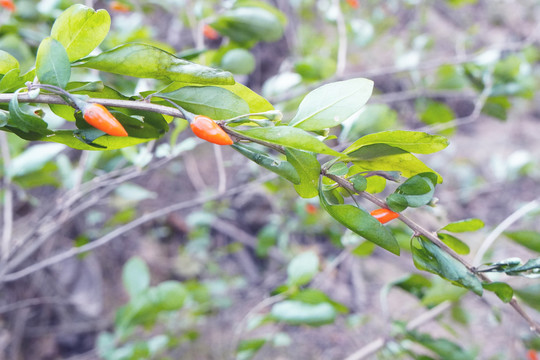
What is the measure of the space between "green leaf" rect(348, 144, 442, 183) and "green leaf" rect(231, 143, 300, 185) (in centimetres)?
8

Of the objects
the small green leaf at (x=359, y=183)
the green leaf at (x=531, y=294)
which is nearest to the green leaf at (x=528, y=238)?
the green leaf at (x=531, y=294)

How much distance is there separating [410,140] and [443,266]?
165 millimetres

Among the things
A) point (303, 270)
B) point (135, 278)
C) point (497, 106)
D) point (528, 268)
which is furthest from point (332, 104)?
point (497, 106)

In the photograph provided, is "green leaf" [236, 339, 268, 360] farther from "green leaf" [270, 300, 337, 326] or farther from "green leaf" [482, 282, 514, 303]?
"green leaf" [482, 282, 514, 303]

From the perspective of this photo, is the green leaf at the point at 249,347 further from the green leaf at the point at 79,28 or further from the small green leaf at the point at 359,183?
the green leaf at the point at 79,28

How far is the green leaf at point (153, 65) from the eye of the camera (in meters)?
0.44

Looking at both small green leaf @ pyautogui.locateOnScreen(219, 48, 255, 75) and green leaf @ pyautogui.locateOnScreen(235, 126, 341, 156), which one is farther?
small green leaf @ pyautogui.locateOnScreen(219, 48, 255, 75)

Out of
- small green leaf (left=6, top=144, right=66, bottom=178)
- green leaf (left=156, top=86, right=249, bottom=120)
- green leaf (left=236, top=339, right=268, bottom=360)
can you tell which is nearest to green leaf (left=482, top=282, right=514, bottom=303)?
green leaf (left=156, top=86, right=249, bottom=120)

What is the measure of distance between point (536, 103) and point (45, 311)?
509 cm

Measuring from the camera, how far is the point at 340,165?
50 centimetres

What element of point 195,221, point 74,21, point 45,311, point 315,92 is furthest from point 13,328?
point 315,92

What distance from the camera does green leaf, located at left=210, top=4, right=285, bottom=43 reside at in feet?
3.70

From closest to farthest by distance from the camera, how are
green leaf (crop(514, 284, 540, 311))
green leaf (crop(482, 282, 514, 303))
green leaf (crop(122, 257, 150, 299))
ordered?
green leaf (crop(482, 282, 514, 303)) → green leaf (crop(514, 284, 540, 311)) → green leaf (crop(122, 257, 150, 299))

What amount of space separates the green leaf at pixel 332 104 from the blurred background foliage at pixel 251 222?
5.5 inches
